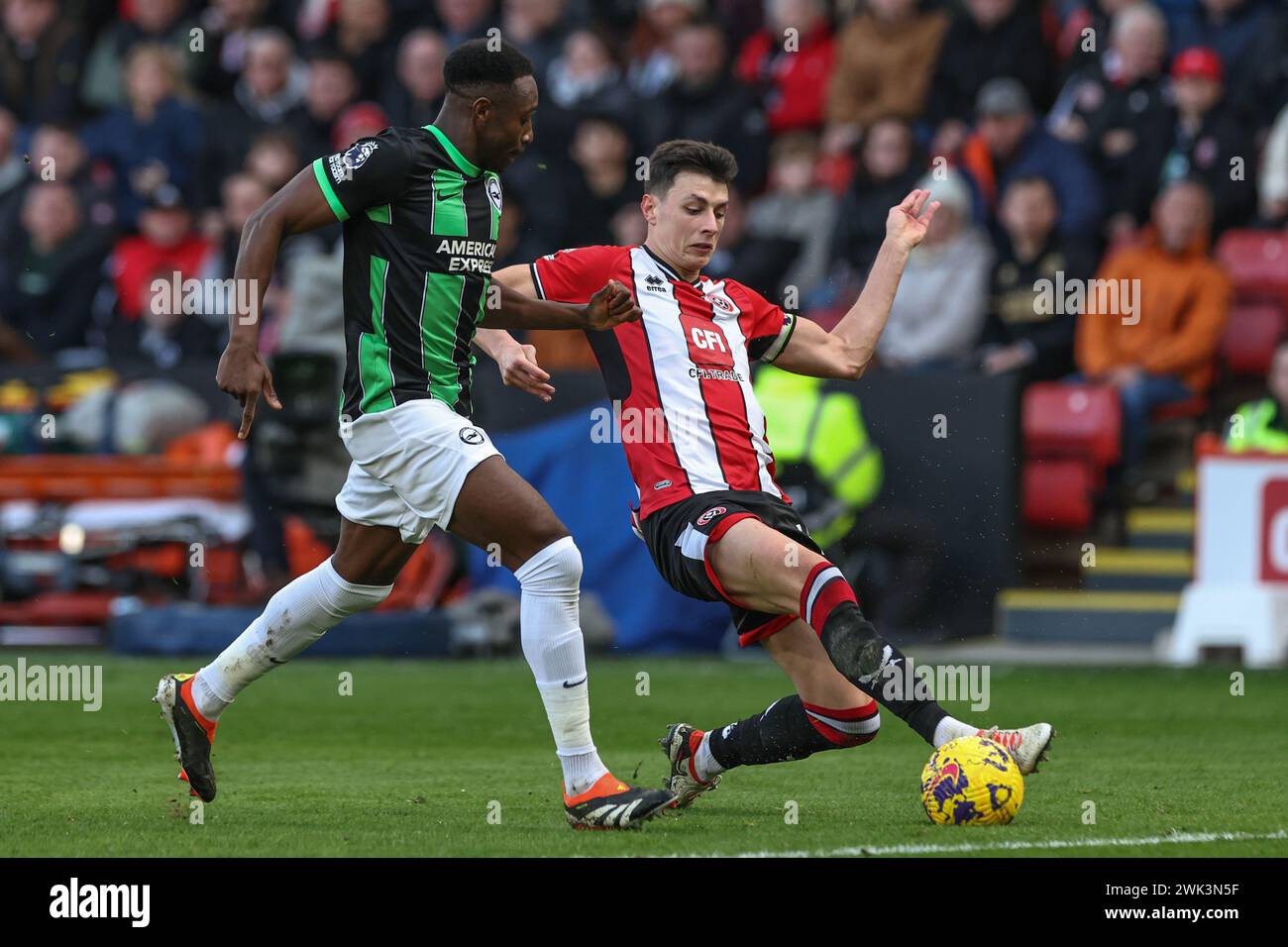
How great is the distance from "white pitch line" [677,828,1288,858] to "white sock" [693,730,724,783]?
119 centimetres

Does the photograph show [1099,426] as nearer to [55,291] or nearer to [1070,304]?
[1070,304]

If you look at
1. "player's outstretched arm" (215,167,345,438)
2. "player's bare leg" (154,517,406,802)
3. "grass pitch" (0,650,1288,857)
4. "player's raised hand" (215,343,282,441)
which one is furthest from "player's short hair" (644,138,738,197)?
"grass pitch" (0,650,1288,857)

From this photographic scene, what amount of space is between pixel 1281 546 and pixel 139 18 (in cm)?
1118

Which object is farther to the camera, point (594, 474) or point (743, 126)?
point (743, 126)

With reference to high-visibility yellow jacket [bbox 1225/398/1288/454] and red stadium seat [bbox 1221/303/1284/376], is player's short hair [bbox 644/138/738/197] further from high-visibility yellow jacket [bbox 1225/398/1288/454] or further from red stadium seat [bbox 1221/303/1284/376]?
red stadium seat [bbox 1221/303/1284/376]

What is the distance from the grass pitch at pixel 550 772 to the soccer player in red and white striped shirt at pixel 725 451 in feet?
0.89

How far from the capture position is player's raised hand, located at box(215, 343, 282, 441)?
6090 millimetres

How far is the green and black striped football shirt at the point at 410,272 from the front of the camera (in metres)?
6.51

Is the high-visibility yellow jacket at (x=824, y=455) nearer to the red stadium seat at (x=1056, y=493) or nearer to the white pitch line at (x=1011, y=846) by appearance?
the red stadium seat at (x=1056, y=493)

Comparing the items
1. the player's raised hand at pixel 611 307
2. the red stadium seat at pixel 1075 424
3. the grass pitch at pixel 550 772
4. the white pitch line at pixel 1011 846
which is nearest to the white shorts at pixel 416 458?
the player's raised hand at pixel 611 307

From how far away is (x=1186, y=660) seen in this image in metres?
12.2

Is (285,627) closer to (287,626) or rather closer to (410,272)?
(287,626)

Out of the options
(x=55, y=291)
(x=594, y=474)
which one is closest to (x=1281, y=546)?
(x=594, y=474)

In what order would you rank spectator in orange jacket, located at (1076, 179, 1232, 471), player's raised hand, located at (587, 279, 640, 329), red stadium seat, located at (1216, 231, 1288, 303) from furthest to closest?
red stadium seat, located at (1216, 231, 1288, 303) → spectator in orange jacket, located at (1076, 179, 1232, 471) → player's raised hand, located at (587, 279, 640, 329)
